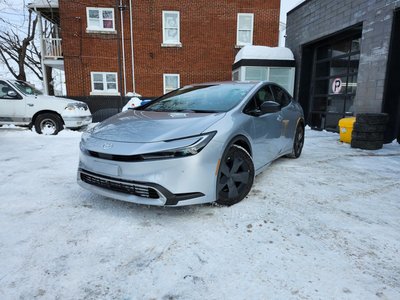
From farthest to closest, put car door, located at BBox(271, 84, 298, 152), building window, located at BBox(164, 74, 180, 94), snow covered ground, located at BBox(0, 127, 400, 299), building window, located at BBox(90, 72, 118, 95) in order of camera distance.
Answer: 1. building window, located at BBox(164, 74, 180, 94)
2. building window, located at BBox(90, 72, 118, 95)
3. car door, located at BBox(271, 84, 298, 152)
4. snow covered ground, located at BBox(0, 127, 400, 299)

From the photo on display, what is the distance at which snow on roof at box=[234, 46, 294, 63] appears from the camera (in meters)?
11.5

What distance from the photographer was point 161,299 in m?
1.61

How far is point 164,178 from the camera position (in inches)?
91.0

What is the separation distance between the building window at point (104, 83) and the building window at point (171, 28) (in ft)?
10.9

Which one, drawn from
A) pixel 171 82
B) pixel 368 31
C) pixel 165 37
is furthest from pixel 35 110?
pixel 368 31

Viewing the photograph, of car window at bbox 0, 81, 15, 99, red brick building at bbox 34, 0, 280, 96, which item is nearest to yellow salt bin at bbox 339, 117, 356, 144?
red brick building at bbox 34, 0, 280, 96

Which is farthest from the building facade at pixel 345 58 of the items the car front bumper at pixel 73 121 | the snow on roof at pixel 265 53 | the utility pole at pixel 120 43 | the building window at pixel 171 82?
the car front bumper at pixel 73 121

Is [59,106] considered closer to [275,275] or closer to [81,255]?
[81,255]

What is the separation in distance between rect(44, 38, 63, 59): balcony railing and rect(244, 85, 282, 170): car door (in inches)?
550

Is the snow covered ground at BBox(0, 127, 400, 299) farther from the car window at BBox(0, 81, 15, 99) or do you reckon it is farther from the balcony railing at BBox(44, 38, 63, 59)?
the balcony railing at BBox(44, 38, 63, 59)

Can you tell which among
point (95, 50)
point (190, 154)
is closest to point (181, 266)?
point (190, 154)

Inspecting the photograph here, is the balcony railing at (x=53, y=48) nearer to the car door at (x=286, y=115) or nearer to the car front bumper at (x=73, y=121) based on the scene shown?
the car front bumper at (x=73, y=121)

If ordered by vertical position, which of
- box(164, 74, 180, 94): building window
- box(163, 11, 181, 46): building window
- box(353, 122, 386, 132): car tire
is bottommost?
box(353, 122, 386, 132): car tire

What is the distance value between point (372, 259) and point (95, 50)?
1462 centimetres
